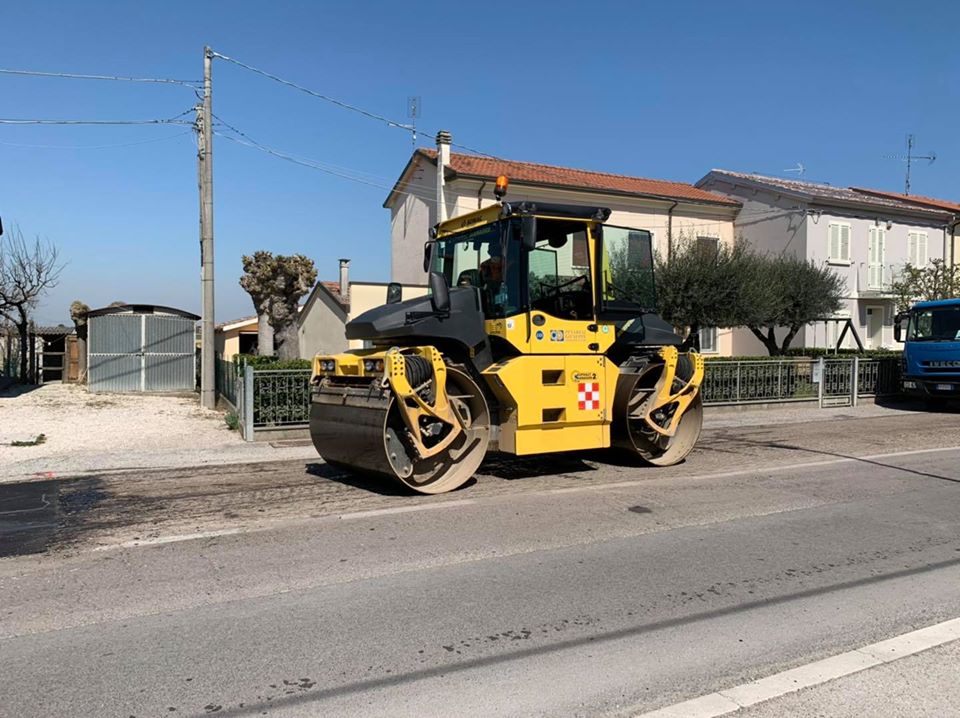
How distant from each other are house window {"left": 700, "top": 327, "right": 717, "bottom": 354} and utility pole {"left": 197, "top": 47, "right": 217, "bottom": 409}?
1754 centimetres

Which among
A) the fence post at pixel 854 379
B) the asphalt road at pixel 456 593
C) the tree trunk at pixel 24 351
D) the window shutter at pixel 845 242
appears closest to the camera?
the asphalt road at pixel 456 593

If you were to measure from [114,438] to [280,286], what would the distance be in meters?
11.0

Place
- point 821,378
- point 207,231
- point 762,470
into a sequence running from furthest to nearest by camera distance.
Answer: point 821,378 < point 207,231 < point 762,470

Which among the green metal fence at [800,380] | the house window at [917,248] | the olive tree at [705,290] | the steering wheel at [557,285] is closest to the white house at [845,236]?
the house window at [917,248]

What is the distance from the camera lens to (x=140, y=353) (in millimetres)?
22078

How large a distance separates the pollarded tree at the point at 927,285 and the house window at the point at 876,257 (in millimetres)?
1008

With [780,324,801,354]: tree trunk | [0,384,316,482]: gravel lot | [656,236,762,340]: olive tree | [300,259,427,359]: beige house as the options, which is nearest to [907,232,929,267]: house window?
[780,324,801,354]: tree trunk

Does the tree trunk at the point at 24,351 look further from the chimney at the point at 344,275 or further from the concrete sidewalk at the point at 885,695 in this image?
the concrete sidewalk at the point at 885,695

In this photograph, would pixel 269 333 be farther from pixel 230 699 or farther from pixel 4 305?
pixel 230 699

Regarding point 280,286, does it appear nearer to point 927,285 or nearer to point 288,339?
point 288,339

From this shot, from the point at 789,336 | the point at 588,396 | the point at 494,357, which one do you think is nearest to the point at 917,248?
the point at 789,336

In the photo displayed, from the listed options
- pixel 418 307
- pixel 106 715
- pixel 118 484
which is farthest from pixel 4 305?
pixel 106 715

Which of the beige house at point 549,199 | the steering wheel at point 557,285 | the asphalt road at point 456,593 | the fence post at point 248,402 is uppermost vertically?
the beige house at point 549,199

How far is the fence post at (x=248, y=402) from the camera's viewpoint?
11.8 m
